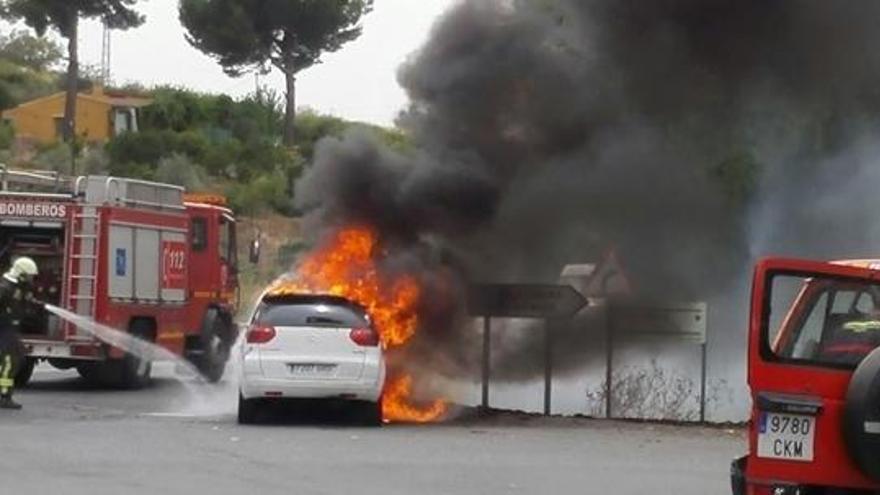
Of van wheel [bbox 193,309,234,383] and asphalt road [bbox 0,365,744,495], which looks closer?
asphalt road [bbox 0,365,744,495]

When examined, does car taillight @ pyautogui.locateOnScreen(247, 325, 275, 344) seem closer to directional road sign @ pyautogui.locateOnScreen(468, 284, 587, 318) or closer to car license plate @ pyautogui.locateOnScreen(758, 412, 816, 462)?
directional road sign @ pyautogui.locateOnScreen(468, 284, 587, 318)

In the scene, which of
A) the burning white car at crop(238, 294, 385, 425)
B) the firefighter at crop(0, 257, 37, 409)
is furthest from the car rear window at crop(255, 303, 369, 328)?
the firefighter at crop(0, 257, 37, 409)

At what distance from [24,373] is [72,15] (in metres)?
37.2

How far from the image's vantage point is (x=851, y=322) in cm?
969

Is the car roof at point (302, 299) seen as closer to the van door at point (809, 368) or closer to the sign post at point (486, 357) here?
the sign post at point (486, 357)

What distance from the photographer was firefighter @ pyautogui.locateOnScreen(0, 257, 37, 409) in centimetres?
2091

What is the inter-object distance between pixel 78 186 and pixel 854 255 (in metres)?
12.7

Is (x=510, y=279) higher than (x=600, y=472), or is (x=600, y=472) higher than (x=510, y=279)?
(x=510, y=279)

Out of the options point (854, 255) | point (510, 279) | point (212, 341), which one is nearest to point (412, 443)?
point (510, 279)

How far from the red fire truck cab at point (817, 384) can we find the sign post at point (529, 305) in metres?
11.6

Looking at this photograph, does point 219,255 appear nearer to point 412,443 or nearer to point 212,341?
point 212,341

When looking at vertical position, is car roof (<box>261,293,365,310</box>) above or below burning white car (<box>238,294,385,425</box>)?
above

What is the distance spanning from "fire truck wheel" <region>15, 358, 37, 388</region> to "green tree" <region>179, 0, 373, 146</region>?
31.8 metres

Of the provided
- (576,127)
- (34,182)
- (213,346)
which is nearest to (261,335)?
(576,127)
